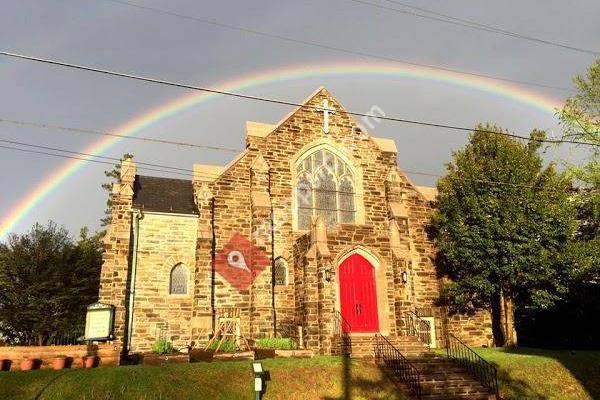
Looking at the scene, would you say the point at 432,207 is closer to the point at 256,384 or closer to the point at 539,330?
the point at 539,330

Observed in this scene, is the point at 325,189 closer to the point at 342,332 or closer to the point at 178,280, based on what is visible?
the point at 342,332

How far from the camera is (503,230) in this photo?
20953mm

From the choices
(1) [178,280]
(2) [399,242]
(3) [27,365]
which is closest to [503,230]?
(2) [399,242]

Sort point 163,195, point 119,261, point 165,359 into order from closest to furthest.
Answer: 1. point 165,359
2. point 119,261
3. point 163,195

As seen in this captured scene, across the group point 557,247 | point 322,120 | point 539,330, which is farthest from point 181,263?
point 539,330

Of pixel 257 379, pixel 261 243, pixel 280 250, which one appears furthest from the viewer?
pixel 280 250

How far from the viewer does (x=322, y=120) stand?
23.7 metres

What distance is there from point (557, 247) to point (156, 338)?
1716 centimetres

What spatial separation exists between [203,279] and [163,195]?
5.16m

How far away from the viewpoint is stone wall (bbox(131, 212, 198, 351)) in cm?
1895

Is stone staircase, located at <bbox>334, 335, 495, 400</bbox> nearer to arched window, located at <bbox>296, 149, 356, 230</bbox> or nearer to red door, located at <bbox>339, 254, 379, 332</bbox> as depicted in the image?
red door, located at <bbox>339, 254, 379, 332</bbox>

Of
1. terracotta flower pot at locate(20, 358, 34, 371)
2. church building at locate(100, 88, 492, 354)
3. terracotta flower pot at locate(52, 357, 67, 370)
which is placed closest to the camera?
terracotta flower pot at locate(20, 358, 34, 371)

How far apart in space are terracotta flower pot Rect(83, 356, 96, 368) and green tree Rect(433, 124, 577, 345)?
14.8 m

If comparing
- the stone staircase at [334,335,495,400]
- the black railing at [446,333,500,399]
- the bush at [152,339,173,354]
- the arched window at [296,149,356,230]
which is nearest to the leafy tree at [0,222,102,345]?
the bush at [152,339,173,354]
